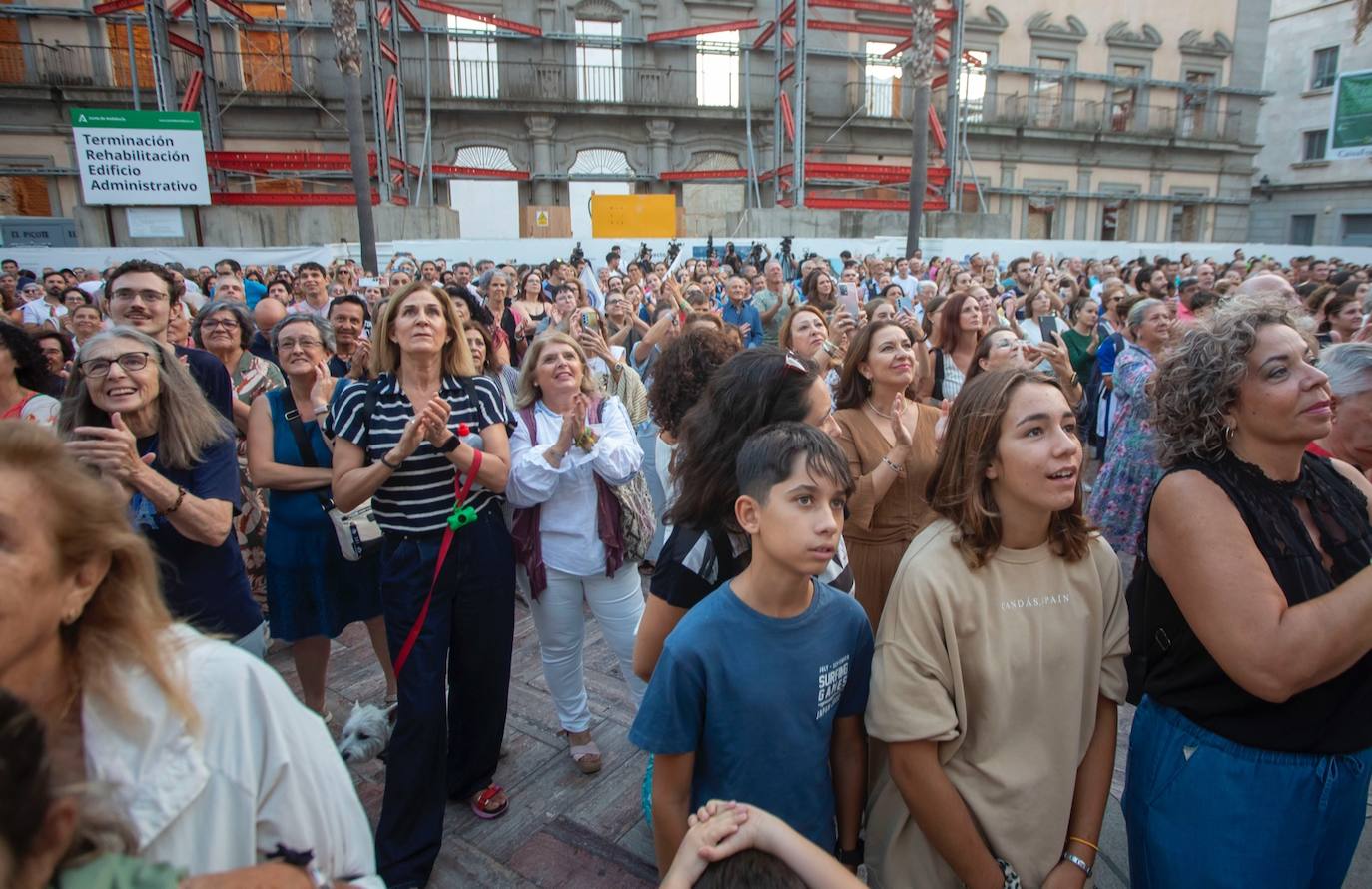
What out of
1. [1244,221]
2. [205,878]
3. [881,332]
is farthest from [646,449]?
[1244,221]

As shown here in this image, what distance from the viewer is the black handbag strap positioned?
321 centimetres

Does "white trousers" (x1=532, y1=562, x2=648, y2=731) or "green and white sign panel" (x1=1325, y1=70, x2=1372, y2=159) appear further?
"green and white sign panel" (x1=1325, y1=70, x2=1372, y2=159)

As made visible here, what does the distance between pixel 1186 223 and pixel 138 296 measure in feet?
123

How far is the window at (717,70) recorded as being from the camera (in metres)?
26.2

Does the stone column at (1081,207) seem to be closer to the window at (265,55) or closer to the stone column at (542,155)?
the stone column at (542,155)

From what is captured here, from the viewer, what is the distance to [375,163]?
20891mm

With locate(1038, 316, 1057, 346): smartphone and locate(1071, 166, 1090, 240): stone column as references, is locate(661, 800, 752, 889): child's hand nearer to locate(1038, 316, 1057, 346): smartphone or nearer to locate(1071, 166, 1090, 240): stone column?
locate(1038, 316, 1057, 346): smartphone

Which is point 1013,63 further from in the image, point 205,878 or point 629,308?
point 205,878

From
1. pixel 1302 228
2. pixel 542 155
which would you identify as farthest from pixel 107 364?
pixel 1302 228

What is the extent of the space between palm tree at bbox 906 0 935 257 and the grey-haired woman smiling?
1645cm

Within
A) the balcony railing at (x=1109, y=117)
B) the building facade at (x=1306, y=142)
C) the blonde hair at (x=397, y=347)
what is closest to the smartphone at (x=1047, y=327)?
the blonde hair at (x=397, y=347)

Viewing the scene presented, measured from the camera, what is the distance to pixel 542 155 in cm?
2498

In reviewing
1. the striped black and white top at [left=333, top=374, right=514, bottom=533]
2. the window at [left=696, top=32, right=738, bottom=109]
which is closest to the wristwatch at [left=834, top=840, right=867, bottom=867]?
the striped black and white top at [left=333, top=374, right=514, bottom=533]

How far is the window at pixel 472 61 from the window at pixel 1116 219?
24.0 meters
